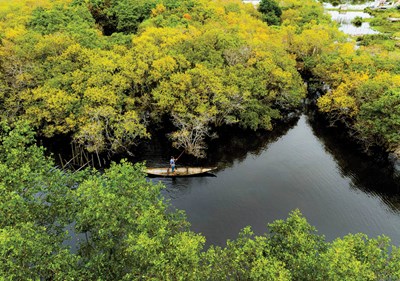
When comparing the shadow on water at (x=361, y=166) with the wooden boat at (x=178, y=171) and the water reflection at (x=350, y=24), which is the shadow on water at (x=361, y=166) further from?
the water reflection at (x=350, y=24)

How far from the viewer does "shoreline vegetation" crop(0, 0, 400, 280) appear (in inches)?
706

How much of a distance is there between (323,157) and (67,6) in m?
54.9

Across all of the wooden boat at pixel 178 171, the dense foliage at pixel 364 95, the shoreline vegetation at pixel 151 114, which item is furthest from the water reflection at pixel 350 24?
the wooden boat at pixel 178 171

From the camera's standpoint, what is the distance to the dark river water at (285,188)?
31.2m

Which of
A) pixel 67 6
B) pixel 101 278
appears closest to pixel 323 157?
pixel 101 278

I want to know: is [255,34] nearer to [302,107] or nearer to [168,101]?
[302,107]

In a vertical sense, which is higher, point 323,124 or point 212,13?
point 212,13

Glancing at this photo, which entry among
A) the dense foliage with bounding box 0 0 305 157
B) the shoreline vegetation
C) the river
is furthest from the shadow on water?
the dense foliage with bounding box 0 0 305 157

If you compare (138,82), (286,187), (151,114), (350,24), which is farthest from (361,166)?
(350,24)

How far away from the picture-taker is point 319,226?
31.0 m

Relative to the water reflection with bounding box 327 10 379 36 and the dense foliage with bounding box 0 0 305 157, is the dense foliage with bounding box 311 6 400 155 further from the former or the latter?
the water reflection with bounding box 327 10 379 36

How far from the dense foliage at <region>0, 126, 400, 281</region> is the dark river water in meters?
10.3

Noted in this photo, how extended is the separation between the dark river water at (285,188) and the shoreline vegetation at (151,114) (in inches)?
89.7

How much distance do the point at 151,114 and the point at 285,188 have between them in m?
19.5
